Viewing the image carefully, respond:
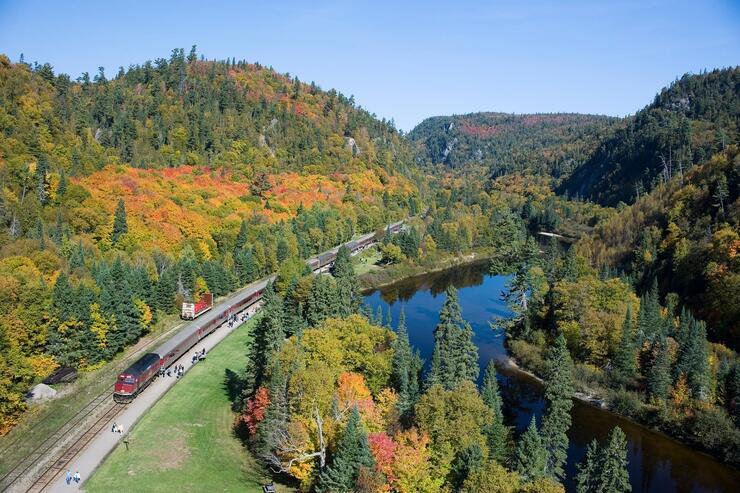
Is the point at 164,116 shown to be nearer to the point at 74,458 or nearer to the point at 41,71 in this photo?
the point at 41,71

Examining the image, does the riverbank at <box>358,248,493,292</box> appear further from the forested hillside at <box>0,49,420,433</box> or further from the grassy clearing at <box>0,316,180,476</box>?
the grassy clearing at <box>0,316,180,476</box>

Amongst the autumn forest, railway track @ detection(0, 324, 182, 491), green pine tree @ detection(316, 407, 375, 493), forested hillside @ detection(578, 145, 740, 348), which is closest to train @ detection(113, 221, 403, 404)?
railway track @ detection(0, 324, 182, 491)

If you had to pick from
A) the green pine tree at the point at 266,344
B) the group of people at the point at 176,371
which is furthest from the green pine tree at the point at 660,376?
the group of people at the point at 176,371

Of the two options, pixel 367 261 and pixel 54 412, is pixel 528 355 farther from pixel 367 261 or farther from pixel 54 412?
pixel 367 261

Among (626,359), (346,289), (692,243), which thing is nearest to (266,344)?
(346,289)

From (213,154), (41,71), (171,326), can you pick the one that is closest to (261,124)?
(213,154)

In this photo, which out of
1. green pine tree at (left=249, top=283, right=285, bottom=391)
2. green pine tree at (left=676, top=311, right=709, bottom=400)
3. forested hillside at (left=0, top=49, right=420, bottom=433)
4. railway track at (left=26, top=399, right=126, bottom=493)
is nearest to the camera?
railway track at (left=26, top=399, right=126, bottom=493)
